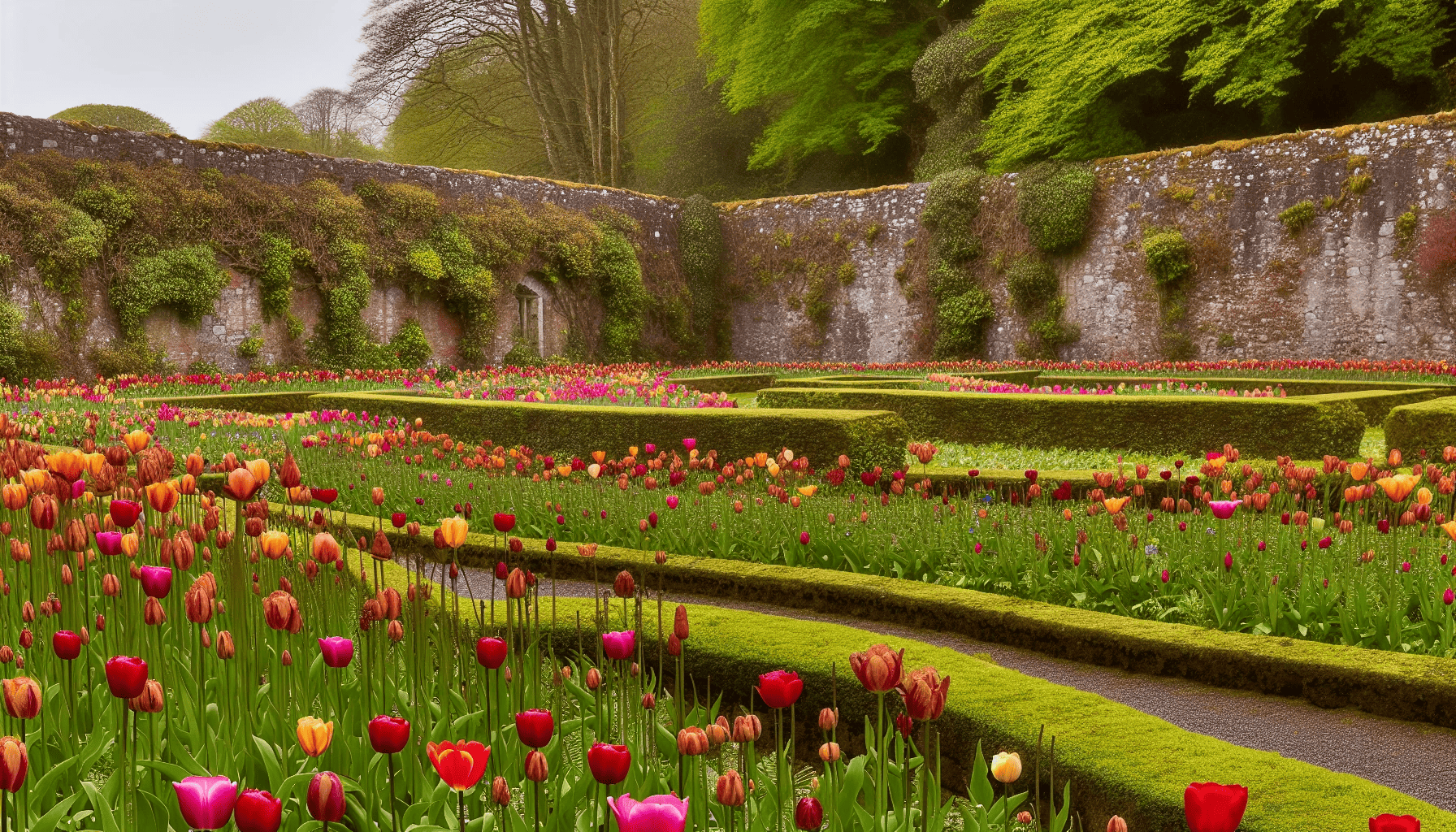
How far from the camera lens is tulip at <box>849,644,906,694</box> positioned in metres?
1.49

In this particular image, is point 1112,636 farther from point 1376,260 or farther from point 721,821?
point 1376,260

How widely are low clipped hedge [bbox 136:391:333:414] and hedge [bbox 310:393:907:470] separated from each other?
3.84 metres

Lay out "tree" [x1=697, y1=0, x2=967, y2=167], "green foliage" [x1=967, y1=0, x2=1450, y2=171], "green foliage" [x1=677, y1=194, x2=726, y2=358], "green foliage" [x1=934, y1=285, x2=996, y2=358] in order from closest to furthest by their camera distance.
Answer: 1. "green foliage" [x1=967, y1=0, x2=1450, y2=171]
2. "green foliage" [x1=934, y1=285, x2=996, y2=358]
3. "green foliage" [x1=677, y1=194, x2=726, y2=358]
4. "tree" [x1=697, y1=0, x2=967, y2=167]

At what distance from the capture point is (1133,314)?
19375 millimetres

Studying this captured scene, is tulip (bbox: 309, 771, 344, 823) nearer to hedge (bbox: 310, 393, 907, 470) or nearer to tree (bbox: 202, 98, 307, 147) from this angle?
hedge (bbox: 310, 393, 907, 470)

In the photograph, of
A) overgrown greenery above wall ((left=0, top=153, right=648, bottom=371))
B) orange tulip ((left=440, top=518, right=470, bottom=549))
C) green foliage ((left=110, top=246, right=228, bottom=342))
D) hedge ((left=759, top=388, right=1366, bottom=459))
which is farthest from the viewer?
green foliage ((left=110, top=246, right=228, bottom=342))

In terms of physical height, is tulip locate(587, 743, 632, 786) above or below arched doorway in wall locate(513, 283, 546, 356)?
below

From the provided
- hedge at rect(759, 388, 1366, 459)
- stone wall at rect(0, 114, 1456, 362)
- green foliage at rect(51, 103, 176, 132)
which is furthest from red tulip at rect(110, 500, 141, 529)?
green foliage at rect(51, 103, 176, 132)

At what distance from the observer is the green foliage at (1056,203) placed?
65.3ft

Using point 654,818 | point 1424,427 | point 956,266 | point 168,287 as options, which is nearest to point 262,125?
point 168,287

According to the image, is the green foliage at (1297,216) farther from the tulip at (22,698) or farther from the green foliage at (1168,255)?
the tulip at (22,698)

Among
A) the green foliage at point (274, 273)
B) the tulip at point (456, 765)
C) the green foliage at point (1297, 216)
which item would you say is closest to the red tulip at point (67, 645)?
the tulip at point (456, 765)

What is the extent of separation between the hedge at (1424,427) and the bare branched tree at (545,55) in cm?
2327

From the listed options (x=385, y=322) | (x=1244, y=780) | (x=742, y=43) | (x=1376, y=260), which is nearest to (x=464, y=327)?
(x=385, y=322)
